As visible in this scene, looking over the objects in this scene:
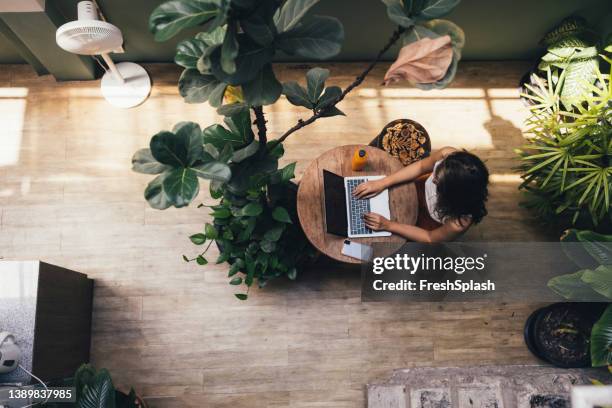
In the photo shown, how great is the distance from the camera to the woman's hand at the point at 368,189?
2.53 m

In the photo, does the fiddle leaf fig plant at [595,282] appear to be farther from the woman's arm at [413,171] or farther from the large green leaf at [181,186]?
the large green leaf at [181,186]

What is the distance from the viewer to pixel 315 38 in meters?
1.55

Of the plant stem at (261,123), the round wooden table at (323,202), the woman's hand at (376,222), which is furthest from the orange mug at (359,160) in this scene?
the plant stem at (261,123)

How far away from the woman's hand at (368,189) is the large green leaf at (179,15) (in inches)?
54.3

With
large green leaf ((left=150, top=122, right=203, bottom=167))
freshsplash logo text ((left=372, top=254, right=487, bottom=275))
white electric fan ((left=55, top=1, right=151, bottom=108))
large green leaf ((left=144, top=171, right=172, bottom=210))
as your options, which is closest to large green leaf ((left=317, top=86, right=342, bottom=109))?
large green leaf ((left=150, top=122, right=203, bottom=167))

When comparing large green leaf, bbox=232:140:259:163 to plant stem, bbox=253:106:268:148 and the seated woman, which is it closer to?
plant stem, bbox=253:106:268:148

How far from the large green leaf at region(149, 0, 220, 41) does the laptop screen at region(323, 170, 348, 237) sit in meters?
1.29

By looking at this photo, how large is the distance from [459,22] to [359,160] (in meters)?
1.39

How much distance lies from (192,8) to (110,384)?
1.83 m

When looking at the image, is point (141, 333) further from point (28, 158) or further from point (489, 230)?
point (489, 230)

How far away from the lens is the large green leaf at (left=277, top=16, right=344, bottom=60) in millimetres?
1523

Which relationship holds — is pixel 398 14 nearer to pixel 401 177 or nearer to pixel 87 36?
pixel 401 177

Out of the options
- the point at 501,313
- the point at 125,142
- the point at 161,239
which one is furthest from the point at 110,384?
the point at 501,313

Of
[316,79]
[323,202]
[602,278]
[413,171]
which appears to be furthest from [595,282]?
[316,79]
